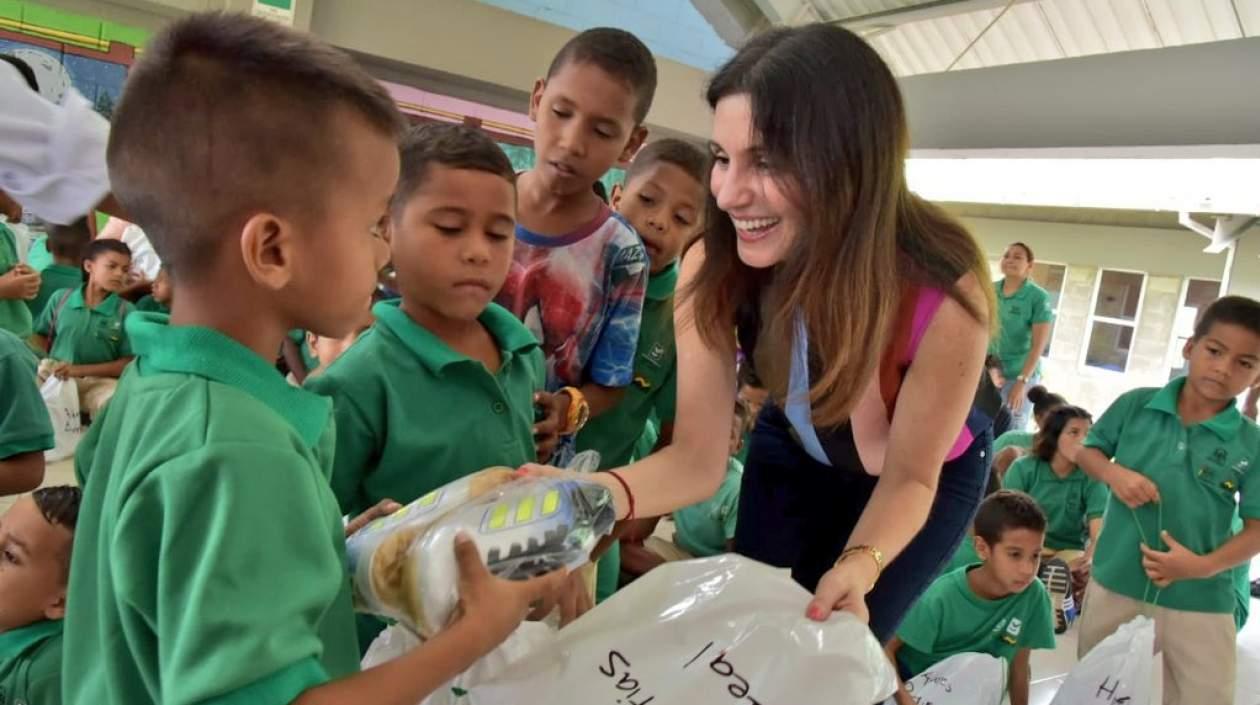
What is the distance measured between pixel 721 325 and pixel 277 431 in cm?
96

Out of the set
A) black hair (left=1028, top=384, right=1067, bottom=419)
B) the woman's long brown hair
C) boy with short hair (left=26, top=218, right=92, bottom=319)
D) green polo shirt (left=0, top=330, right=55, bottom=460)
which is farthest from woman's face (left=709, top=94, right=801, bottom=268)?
boy with short hair (left=26, top=218, right=92, bottom=319)

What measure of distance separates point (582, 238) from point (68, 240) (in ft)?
11.9

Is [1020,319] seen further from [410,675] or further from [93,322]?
[410,675]

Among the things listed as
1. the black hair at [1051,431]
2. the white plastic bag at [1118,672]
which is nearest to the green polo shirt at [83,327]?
the white plastic bag at [1118,672]

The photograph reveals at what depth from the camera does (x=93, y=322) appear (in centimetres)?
423

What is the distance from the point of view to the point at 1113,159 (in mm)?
3002

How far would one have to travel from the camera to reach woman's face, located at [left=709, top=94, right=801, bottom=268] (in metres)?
1.32

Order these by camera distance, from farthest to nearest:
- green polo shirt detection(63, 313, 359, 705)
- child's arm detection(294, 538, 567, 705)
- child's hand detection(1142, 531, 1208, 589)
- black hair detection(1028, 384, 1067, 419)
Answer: black hair detection(1028, 384, 1067, 419) → child's hand detection(1142, 531, 1208, 589) → child's arm detection(294, 538, 567, 705) → green polo shirt detection(63, 313, 359, 705)

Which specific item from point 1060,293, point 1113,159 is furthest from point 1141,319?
point 1113,159

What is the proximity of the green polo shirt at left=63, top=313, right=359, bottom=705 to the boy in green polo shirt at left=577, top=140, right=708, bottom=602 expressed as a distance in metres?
1.24

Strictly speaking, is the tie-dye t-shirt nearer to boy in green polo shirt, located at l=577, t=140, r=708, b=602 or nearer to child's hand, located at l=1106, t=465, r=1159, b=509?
boy in green polo shirt, located at l=577, t=140, r=708, b=602

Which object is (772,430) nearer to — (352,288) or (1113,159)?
(352,288)

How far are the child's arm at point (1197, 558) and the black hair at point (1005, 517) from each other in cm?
A: 32

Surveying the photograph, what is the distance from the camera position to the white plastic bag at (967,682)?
2.27 m
